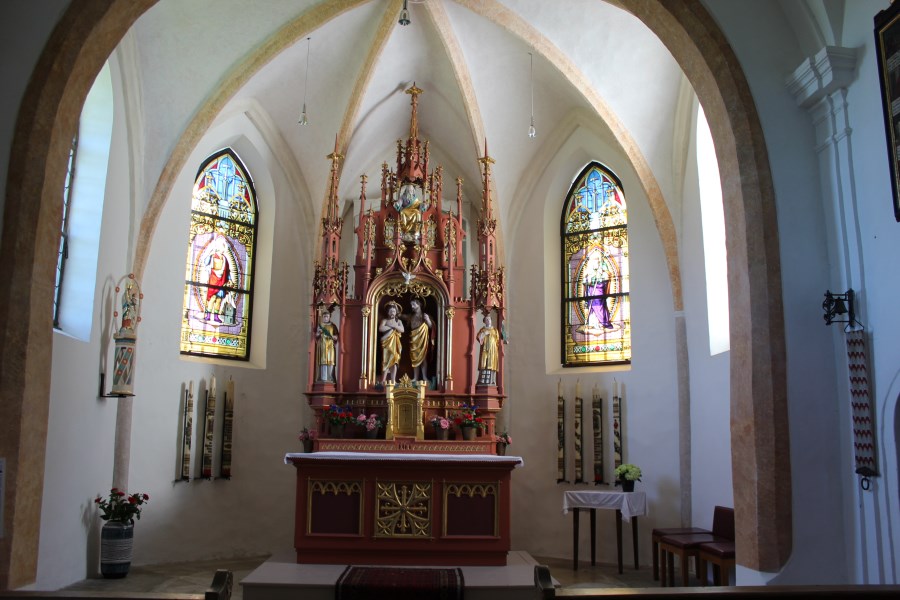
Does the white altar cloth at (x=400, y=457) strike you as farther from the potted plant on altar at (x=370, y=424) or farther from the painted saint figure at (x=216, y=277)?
the painted saint figure at (x=216, y=277)

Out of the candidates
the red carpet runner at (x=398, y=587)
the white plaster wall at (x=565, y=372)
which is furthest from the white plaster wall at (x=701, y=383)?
the red carpet runner at (x=398, y=587)

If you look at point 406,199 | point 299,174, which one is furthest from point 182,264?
point 406,199

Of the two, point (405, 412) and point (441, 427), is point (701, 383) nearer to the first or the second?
point (441, 427)

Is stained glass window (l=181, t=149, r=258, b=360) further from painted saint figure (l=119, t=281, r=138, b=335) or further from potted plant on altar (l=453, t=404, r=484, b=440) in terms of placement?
potted plant on altar (l=453, t=404, r=484, b=440)

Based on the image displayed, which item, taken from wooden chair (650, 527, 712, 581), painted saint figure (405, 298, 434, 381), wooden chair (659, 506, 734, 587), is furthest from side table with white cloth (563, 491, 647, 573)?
painted saint figure (405, 298, 434, 381)

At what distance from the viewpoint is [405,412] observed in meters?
11.6

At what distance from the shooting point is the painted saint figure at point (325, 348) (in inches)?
467

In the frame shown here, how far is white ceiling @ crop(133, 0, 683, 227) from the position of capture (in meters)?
11.3

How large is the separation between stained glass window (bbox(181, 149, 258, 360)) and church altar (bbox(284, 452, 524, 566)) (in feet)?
13.4

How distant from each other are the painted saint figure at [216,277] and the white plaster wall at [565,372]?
480 cm

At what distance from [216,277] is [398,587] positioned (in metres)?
6.92

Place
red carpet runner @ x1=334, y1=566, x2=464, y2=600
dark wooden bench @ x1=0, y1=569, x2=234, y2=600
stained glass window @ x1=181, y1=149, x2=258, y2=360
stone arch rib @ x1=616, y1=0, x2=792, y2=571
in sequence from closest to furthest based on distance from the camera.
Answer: dark wooden bench @ x1=0, y1=569, x2=234, y2=600, stone arch rib @ x1=616, y1=0, x2=792, y2=571, red carpet runner @ x1=334, y1=566, x2=464, y2=600, stained glass window @ x1=181, y1=149, x2=258, y2=360

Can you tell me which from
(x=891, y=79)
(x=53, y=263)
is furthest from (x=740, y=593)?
(x=53, y=263)

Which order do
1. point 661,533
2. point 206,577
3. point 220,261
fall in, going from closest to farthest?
1. point 661,533
2. point 206,577
3. point 220,261
